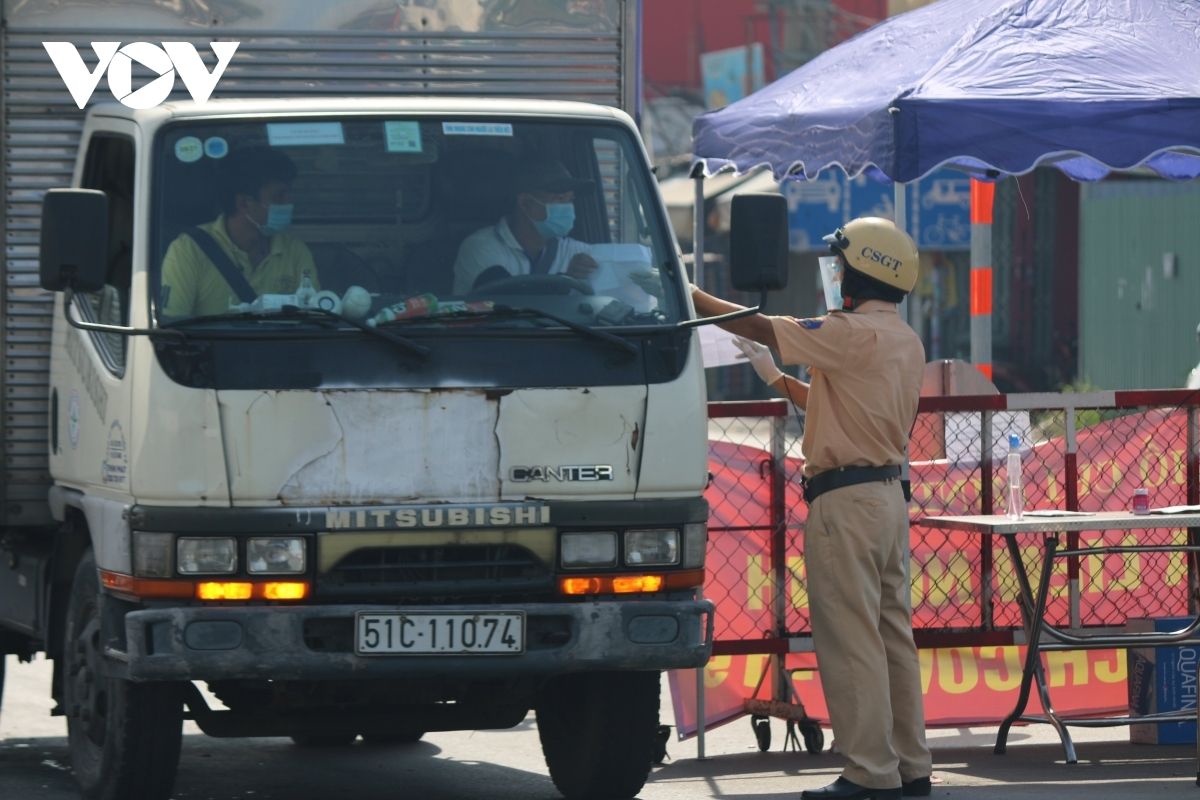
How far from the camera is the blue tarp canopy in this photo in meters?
8.23

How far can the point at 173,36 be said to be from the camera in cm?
751

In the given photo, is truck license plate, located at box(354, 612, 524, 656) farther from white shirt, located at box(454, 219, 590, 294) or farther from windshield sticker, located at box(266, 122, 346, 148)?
windshield sticker, located at box(266, 122, 346, 148)

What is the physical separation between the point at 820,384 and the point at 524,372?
1.15 meters

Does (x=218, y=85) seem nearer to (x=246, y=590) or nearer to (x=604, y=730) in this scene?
(x=246, y=590)

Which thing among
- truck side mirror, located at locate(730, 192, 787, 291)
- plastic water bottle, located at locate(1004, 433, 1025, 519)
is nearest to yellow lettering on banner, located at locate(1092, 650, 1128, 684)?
plastic water bottle, located at locate(1004, 433, 1025, 519)

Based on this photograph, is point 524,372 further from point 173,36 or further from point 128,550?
point 173,36

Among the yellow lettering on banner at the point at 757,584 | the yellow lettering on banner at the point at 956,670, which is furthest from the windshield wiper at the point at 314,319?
the yellow lettering on banner at the point at 956,670

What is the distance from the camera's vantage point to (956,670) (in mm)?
8562

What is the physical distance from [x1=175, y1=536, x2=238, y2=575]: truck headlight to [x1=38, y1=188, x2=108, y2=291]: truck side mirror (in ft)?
2.83

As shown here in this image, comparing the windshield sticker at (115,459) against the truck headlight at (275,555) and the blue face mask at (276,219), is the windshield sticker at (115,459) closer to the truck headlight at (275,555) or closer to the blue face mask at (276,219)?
the truck headlight at (275,555)

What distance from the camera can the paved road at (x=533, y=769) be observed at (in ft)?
25.1

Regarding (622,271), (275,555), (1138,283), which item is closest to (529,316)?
(622,271)

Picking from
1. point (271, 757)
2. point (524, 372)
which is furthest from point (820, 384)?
point (271, 757)

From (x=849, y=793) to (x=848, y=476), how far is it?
41.1 inches
